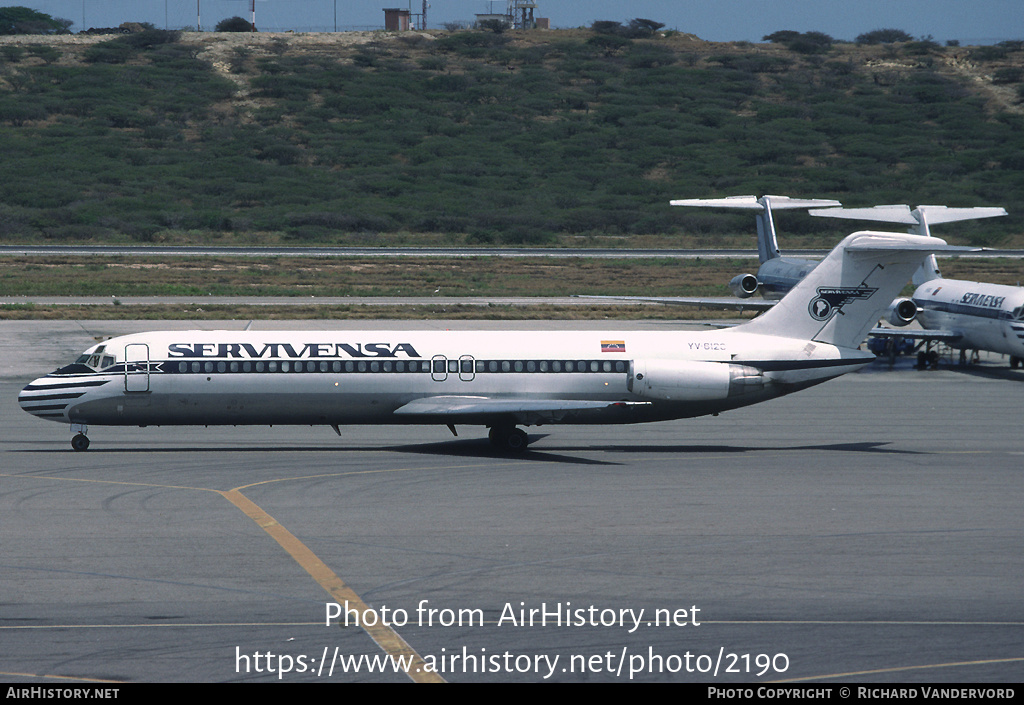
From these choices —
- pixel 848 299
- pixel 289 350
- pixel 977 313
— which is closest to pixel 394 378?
pixel 289 350

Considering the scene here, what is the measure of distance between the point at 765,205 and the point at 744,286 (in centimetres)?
369

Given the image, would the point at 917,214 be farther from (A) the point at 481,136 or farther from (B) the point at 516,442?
(A) the point at 481,136

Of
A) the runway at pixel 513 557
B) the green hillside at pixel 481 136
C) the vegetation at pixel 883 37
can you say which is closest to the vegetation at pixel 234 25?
the green hillside at pixel 481 136

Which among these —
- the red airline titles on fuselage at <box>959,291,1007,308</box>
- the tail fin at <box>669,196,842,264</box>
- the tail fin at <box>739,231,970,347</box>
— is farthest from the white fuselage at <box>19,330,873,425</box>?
the tail fin at <box>669,196,842,264</box>

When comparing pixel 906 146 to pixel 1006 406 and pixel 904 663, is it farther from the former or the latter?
pixel 904 663

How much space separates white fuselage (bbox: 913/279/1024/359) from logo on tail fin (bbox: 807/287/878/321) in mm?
14542

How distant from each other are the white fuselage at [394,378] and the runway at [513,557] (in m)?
1.06

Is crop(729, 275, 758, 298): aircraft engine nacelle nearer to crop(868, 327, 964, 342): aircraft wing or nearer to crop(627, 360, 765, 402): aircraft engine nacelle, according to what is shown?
crop(868, 327, 964, 342): aircraft wing

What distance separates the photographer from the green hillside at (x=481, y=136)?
109312 mm

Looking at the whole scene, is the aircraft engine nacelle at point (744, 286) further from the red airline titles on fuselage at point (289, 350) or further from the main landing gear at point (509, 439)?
the red airline titles on fuselage at point (289, 350)

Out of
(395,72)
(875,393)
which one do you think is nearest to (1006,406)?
(875,393)

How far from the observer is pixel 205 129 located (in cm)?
13262

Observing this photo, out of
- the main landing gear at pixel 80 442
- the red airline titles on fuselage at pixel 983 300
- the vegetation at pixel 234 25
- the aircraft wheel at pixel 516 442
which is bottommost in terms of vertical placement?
the main landing gear at pixel 80 442

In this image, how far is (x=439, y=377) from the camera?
85.1 ft
